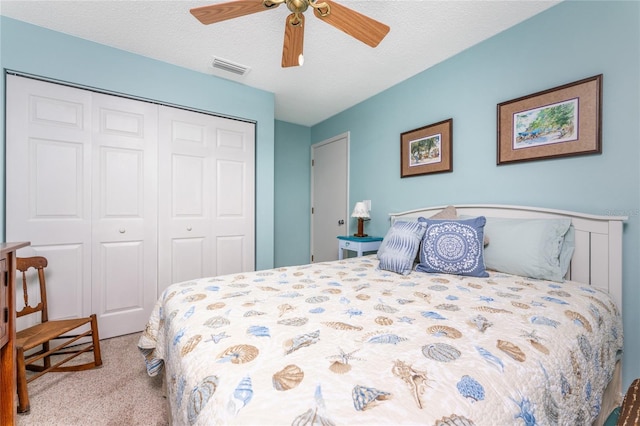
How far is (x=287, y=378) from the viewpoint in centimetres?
64

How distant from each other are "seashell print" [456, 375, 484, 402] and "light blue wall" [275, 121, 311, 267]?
3.54 m

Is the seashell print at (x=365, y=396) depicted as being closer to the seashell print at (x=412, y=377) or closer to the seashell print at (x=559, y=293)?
the seashell print at (x=412, y=377)

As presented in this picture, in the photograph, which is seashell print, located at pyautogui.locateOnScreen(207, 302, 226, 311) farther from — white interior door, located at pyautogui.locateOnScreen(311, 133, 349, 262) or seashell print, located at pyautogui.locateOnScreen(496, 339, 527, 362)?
white interior door, located at pyautogui.locateOnScreen(311, 133, 349, 262)

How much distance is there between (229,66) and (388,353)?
2.77 meters

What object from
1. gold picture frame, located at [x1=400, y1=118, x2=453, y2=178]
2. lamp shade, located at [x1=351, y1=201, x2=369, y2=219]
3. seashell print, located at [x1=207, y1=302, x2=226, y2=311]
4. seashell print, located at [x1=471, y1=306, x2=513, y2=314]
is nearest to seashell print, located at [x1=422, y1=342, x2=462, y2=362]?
seashell print, located at [x1=471, y1=306, x2=513, y2=314]

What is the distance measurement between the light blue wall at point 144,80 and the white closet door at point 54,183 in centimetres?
8

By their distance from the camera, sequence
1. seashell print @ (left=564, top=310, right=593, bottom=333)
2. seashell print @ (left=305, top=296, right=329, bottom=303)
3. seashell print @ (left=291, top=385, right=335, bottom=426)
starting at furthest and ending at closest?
seashell print @ (left=305, top=296, right=329, bottom=303) → seashell print @ (left=564, top=310, right=593, bottom=333) → seashell print @ (left=291, top=385, right=335, bottom=426)

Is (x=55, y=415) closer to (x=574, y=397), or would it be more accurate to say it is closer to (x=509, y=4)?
(x=574, y=397)

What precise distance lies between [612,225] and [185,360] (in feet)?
7.25

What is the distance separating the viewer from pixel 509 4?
5.87 ft

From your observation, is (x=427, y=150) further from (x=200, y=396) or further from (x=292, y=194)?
(x=200, y=396)

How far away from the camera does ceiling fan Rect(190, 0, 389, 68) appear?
1.33 meters

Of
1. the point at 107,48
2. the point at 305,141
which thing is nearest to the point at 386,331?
the point at 107,48

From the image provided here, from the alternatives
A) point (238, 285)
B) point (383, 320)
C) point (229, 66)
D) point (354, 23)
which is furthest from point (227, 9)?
point (383, 320)
